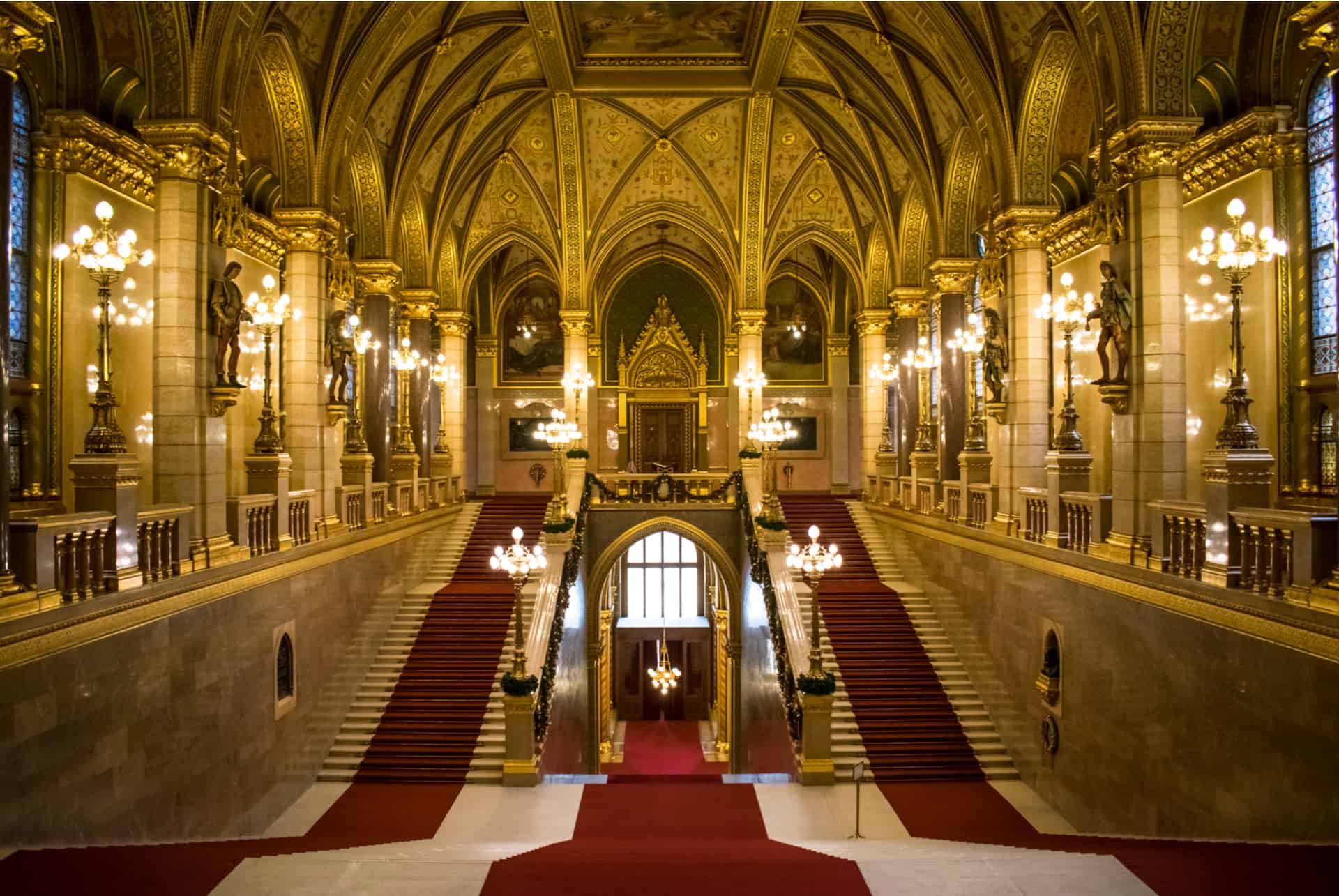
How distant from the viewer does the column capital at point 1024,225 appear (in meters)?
16.3

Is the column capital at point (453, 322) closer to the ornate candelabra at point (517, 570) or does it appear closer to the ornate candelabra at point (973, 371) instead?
the ornate candelabra at point (973, 371)

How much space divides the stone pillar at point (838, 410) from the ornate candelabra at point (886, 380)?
5634 millimetres

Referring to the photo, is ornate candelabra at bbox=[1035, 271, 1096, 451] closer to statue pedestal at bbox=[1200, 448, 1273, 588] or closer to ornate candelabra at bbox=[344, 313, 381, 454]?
statue pedestal at bbox=[1200, 448, 1273, 588]

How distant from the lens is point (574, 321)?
27.3 meters

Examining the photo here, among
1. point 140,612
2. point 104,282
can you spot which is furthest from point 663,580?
point 104,282

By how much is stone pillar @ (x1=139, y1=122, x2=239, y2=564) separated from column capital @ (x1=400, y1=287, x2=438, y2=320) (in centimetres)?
1183

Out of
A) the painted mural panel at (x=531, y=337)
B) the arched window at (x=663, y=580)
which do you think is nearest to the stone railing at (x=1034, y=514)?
the arched window at (x=663, y=580)

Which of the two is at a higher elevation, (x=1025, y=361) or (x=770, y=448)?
(x=1025, y=361)

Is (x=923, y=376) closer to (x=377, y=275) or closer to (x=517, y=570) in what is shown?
(x=377, y=275)

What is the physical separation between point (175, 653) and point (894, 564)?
1499 cm

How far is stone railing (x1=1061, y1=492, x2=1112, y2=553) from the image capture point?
12812 millimetres

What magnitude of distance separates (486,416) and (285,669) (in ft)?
65.2

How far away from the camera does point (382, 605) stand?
1834cm

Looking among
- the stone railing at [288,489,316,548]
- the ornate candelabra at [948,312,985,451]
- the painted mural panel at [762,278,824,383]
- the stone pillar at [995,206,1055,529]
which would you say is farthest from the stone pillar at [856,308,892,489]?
the stone railing at [288,489,316,548]
